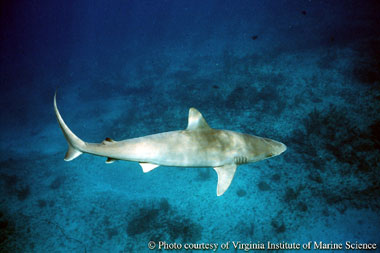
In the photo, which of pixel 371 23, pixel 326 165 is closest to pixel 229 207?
pixel 326 165

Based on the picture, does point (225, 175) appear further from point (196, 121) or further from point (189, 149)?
point (196, 121)

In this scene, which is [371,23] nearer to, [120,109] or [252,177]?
[252,177]

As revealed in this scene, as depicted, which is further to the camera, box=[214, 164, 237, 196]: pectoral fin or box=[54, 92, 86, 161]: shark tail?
box=[214, 164, 237, 196]: pectoral fin

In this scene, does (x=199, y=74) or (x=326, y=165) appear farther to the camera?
(x=199, y=74)

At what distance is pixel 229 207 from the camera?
4035 millimetres

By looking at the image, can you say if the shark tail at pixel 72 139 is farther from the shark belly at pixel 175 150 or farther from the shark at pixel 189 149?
the shark belly at pixel 175 150

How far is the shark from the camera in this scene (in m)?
2.76

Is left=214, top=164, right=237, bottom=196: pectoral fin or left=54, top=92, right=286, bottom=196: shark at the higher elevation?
left=54, top=92, right=286, bottom=196: shark

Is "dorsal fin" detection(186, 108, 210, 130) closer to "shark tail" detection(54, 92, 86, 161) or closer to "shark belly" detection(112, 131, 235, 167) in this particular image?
"shark belly" detection(112, 131, 235, 167)

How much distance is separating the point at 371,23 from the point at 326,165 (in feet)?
32.6

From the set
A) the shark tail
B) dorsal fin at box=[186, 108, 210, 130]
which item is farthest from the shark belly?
the shark tail

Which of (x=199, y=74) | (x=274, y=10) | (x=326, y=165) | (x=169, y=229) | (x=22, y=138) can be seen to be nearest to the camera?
(x=169, y=229)

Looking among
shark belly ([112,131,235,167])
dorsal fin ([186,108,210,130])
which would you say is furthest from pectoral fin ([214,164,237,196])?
dorsal fin ([186,108,210,130])

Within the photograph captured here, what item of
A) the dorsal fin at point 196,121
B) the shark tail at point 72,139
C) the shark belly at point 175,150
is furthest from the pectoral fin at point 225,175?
the shark tail at point 72,139
